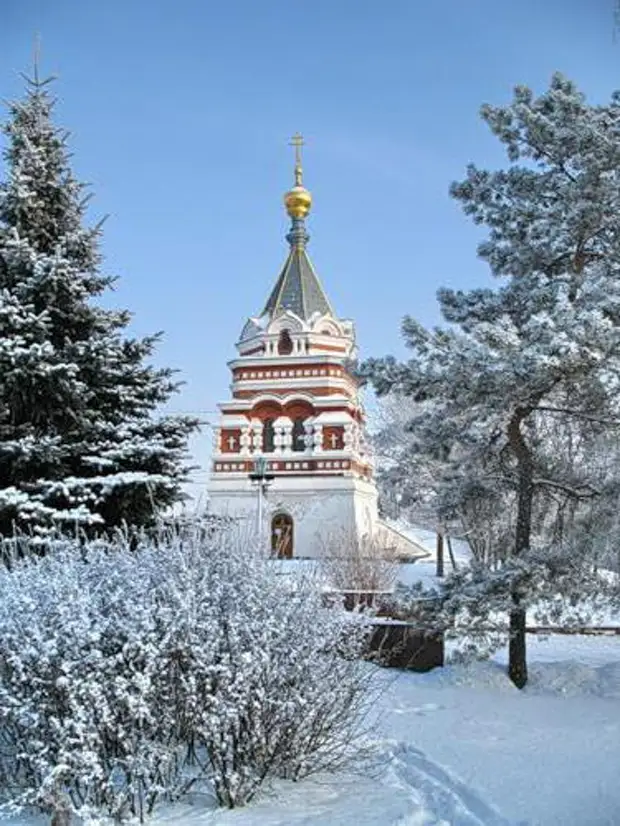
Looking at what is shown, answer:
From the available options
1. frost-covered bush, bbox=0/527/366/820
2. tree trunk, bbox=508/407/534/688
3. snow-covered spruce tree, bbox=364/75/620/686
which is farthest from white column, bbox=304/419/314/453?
frost-covered bush, bbox=0/527/366/820

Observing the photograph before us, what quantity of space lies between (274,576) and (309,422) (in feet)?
74.7

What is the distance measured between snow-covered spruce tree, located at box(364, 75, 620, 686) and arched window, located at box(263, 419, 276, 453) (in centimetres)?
1850

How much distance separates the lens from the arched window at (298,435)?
28.4 meters

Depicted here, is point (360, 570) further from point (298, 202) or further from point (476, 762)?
point (298, 202)

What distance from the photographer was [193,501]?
39.7 feet

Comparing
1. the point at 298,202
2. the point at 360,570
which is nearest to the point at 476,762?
the point at 360,570

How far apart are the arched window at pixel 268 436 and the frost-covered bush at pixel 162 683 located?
23.3 m

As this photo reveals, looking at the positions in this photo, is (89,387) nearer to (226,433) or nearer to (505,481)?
(505,481)

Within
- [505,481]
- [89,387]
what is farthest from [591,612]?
[89,387]

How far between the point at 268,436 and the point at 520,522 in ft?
65.8

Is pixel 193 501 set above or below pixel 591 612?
above

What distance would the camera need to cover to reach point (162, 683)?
14.9ft

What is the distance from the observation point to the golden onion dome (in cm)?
3241

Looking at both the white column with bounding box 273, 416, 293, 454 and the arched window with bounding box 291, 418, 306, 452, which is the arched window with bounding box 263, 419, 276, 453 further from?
the arched window with bounding box 291, 418, 306, 452
